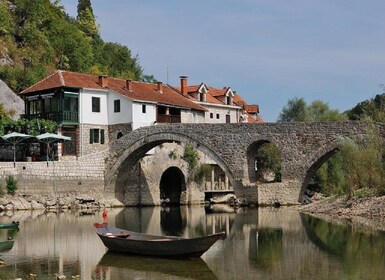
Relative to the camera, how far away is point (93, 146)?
4291 cm

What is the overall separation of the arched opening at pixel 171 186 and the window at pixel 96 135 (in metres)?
5.82

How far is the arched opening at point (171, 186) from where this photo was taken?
46094 millimetres

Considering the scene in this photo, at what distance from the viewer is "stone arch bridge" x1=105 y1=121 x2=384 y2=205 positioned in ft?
115

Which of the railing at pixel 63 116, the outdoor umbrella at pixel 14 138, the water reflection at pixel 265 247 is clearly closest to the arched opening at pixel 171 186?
the railing at pixel 63 116

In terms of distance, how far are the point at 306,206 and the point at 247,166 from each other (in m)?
4.69

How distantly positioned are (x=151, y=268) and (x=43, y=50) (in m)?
44.1

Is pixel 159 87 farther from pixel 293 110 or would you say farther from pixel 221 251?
pixel 221 251

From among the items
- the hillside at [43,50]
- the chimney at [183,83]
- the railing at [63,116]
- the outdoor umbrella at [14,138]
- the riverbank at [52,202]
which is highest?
the hillside at [43,50]

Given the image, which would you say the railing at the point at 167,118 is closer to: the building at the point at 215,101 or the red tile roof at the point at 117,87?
the red tile roof at the point at 117,87

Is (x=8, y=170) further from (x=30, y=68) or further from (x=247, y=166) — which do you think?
(x=30, y=68)

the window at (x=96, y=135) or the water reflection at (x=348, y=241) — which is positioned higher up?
the window at (x=96, y=135)

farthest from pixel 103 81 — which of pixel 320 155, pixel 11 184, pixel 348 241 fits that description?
pixel 348 241

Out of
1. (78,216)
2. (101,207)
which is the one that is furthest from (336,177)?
(78,216)

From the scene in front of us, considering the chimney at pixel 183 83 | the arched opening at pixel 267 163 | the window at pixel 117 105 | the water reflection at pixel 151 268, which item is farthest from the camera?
the chimney at pixel 183 83
